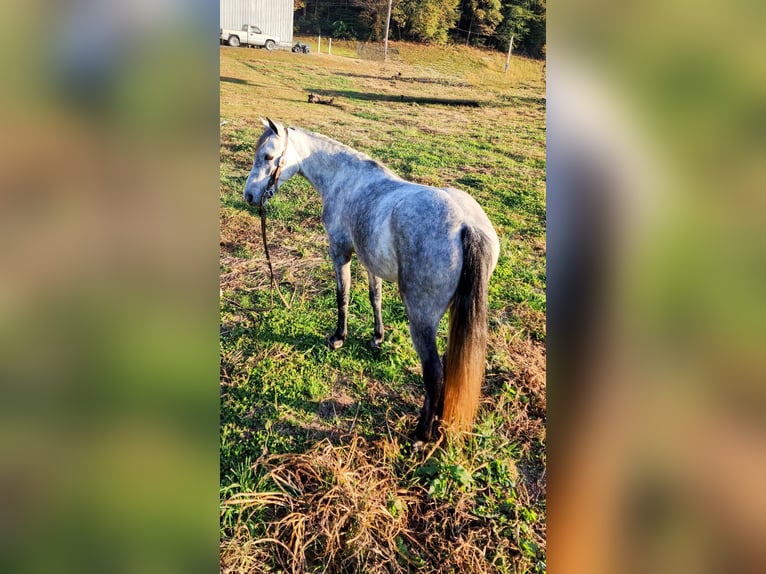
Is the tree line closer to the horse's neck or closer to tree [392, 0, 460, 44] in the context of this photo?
tree [392, 0, 460, 44]

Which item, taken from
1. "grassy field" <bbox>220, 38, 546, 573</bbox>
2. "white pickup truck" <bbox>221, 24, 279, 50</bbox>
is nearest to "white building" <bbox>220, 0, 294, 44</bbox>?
"white pickup truck" <bbox>221, 24, 279, 50</bbox>

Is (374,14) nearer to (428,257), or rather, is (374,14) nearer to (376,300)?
(428,257)

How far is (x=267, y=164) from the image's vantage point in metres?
2.95

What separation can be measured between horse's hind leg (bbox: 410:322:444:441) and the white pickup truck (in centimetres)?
217

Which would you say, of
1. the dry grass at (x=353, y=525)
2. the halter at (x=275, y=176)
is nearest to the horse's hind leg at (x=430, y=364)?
the dry grass at (x=353, y=525)

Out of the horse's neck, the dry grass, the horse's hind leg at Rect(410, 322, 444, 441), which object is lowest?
the dry grass

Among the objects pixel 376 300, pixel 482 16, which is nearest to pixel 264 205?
pixel 376 300

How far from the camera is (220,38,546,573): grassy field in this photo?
2.36 m

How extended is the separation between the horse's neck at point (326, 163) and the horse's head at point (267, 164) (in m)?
0.17

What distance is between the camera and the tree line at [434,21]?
281 cm

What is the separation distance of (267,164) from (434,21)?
153 centimetres
